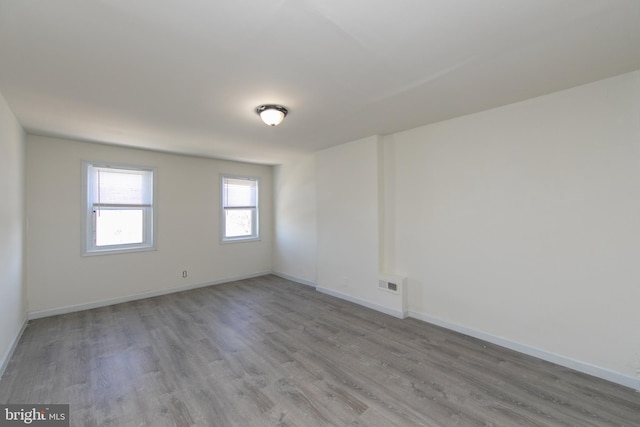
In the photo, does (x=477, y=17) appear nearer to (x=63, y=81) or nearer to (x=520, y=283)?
(x=520, y=283)

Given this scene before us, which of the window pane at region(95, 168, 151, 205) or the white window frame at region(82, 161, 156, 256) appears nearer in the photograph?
the white window frame at region(82, 161, 156, 256)

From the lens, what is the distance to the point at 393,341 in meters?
3.04

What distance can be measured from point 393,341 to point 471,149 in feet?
7.66

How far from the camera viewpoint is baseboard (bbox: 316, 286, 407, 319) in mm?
3720

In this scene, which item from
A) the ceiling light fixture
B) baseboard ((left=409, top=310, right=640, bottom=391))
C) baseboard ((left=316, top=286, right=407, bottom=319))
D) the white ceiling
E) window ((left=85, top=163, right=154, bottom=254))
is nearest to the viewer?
the white ceiling

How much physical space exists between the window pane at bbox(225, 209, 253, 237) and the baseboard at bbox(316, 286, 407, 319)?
2.12 m

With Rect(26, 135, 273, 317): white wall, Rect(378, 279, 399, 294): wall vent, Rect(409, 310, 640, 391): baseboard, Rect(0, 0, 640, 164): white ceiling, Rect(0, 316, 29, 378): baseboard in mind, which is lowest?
Rect(409, 310, 640, 391): baseboard

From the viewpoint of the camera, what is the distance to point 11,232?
9.34 ft

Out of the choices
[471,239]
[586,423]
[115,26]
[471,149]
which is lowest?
[586,423]

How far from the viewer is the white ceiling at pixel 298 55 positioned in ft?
4.91

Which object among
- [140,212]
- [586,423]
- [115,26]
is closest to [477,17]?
[115,26]

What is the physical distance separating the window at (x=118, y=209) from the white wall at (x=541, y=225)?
4.35 metres

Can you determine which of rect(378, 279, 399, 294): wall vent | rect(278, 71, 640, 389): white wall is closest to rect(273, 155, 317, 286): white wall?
rect(278, 71, 640, 389): white wall

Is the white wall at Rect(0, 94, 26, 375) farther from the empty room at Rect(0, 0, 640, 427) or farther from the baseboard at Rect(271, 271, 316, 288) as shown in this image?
the baseboard at Rect(271, 271, 316, 288)
